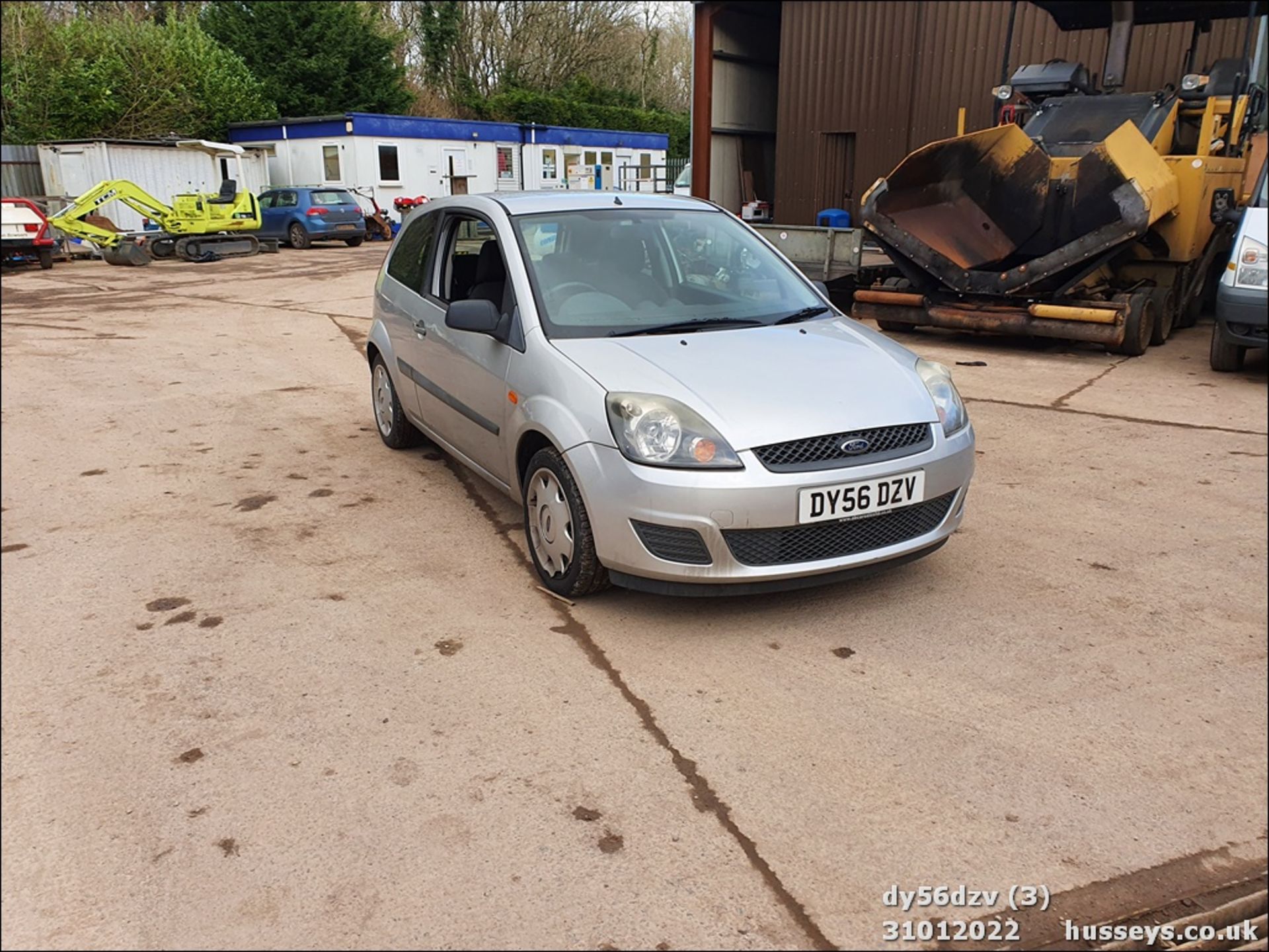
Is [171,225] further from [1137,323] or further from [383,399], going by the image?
[1137,323]

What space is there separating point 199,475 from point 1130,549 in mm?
4585

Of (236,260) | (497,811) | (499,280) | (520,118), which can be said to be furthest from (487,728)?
(520,118)

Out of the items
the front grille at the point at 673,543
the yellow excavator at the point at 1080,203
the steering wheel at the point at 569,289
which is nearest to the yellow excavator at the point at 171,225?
the yellow excavator at the point at 1080,203

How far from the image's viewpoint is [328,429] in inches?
249

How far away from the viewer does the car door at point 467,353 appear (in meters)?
4.10

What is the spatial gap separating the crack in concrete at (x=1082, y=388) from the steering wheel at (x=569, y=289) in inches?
155

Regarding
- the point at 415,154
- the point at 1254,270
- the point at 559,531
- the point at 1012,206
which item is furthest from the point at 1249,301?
the point at 415,154

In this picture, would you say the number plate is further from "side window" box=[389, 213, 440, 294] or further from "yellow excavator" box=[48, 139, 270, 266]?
"yellow excavator" box=[48, 139, 270, 266]

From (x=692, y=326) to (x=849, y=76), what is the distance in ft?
8.89

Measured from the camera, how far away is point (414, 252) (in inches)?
210

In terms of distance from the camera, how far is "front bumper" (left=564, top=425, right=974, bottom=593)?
3197 millimetres

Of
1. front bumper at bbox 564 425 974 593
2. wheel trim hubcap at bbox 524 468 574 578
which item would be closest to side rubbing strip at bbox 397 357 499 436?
wheel trim hubcap at bbox 524 468 574 578

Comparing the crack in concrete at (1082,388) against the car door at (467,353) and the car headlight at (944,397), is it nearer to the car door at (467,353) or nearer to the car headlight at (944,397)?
the car headlight at (944,397)

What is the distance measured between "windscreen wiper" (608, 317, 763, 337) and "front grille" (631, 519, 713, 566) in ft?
3.12
